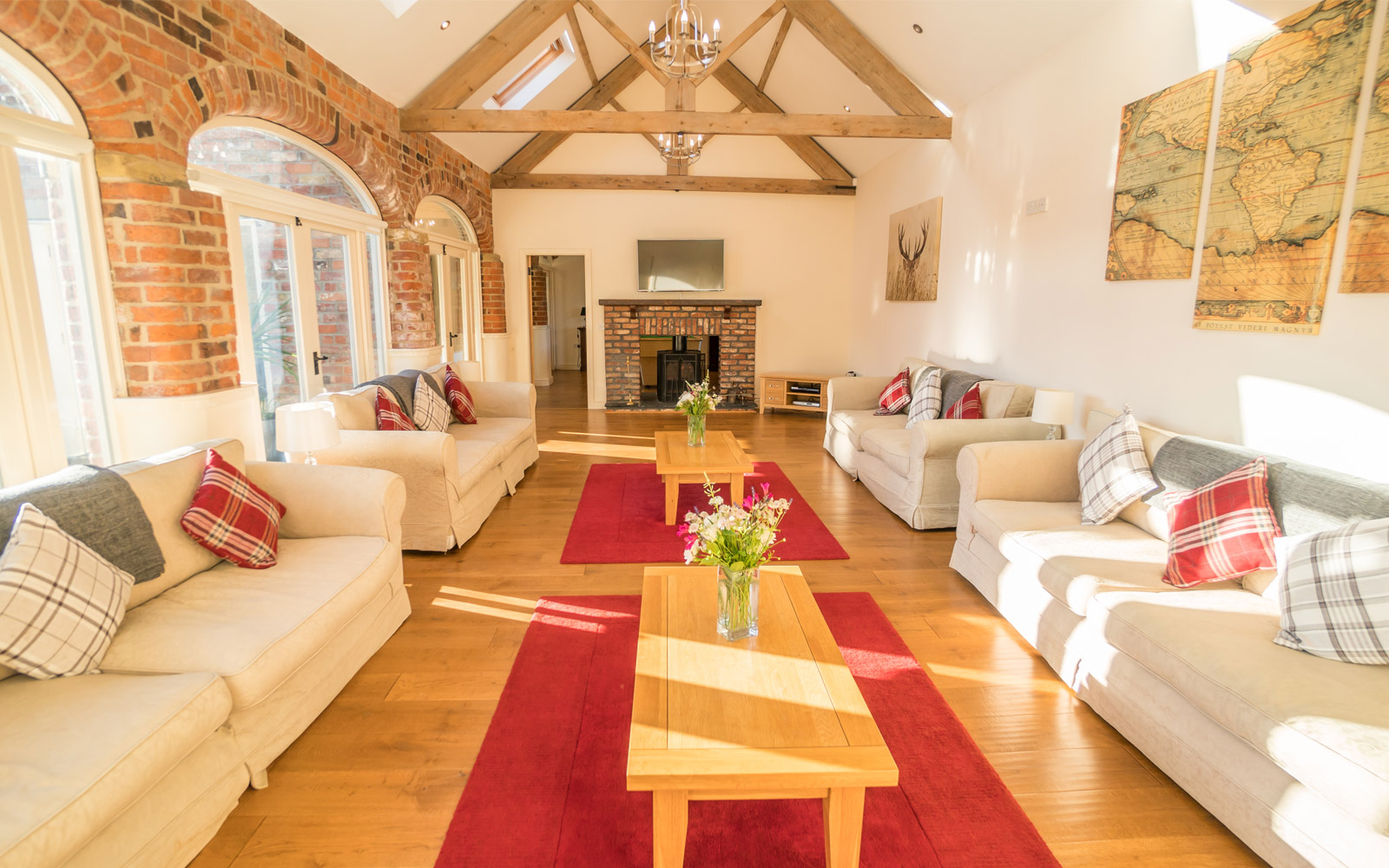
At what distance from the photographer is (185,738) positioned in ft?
5.69

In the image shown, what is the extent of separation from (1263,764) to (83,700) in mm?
3014

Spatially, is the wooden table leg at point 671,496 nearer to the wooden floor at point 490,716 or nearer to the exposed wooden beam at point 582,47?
the wooden floor at point 490,716

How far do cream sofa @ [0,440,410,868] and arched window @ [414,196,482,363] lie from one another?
395 centimetres

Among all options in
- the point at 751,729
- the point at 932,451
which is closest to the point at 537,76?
the point at 932,451

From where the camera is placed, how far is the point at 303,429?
323 centimetres

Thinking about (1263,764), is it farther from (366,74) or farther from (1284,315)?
(366,74)

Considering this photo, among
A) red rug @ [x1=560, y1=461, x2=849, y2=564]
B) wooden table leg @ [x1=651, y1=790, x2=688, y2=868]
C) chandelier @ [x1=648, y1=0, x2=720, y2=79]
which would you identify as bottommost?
red rug @ [x1=560, y1=461, x2=849, y2=564]

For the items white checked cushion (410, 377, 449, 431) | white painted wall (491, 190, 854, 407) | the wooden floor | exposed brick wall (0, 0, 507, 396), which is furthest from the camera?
white painted wall (491, 190, 854, 407)

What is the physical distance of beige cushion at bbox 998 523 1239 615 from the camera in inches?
98.7

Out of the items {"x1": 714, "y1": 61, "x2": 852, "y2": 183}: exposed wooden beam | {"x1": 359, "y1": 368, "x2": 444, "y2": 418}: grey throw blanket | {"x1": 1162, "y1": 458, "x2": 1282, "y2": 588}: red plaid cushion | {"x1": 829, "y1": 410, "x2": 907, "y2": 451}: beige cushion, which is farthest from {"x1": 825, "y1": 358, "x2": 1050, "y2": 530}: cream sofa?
{"x1": 714, "y1": 61, "x2": 852, "y2": 183}: exposed wooden beam

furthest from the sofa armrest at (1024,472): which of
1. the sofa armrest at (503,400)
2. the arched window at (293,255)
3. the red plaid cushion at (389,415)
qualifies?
the arched window at (293,255)

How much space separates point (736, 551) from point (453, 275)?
21.1ft

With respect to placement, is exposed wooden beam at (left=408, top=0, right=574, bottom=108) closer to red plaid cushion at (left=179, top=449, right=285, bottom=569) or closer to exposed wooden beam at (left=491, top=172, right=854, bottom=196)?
exposed wooden beam at (left=491, top=172, right=854, bottom=196)

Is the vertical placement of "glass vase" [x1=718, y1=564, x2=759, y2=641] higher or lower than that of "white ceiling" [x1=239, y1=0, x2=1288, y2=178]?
lower
